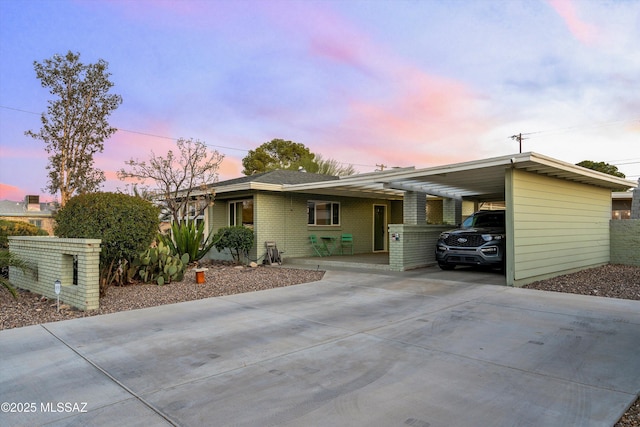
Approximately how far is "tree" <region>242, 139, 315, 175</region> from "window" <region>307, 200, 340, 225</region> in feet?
67.9

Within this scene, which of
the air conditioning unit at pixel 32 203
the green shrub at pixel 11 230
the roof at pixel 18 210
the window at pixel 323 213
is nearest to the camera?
the green shrub at pixel 11 230

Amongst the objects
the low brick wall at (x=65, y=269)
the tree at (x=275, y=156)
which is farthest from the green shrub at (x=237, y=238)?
the tree at (x=275, y=156)

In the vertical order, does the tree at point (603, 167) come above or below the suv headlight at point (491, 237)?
above

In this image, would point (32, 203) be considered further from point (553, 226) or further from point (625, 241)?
point (625, 241)

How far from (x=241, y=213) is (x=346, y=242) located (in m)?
4.71

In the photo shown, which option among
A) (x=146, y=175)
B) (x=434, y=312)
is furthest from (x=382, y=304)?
(x=146, y=175)

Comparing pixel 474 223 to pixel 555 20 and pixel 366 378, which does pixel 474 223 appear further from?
pixel 366 378

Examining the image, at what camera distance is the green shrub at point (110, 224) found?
753 centimetres

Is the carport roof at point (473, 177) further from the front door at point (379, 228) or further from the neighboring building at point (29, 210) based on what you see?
the neighboring building at point (29, 210)

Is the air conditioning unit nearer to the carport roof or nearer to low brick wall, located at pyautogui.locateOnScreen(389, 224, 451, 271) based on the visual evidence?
the carport roof

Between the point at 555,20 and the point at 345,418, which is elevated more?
the point at 555,20

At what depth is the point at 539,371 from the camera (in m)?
3.84

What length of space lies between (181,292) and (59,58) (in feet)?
35.5

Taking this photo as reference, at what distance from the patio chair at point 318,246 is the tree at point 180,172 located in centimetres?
419
